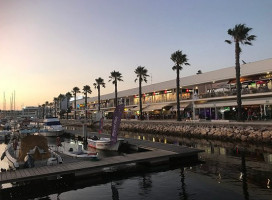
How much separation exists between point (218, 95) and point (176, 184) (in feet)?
115

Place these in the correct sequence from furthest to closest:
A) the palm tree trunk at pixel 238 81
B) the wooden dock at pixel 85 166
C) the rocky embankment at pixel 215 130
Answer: the palm tree trunk at pixel 238 81 → the rocky embankment at pixel 215 130 → the wooden dock at pixel 85 166

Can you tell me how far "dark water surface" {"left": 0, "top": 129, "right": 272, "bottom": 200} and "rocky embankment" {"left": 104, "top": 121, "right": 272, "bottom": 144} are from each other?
986 cm

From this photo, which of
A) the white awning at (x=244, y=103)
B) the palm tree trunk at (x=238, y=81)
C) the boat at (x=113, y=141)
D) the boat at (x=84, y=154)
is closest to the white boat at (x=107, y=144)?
the boat at (x=113, y=141)

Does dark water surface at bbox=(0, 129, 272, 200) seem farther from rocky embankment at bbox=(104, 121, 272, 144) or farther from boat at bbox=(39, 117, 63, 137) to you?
boat at bbox=(39, 117, 63, 137)

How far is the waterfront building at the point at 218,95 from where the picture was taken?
40688mm

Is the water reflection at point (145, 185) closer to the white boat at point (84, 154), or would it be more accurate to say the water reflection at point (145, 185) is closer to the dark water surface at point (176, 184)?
the dark water surface at point (176, 184)

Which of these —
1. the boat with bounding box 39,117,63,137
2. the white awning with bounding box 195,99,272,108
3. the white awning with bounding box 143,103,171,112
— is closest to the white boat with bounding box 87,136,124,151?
the boat with bounding box 39,117,63,137

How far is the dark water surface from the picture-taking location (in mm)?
13883

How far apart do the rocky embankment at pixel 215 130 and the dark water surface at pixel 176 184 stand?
9859 mm

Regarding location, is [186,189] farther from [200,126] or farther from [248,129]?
[200,126]

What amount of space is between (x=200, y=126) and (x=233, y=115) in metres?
8.64

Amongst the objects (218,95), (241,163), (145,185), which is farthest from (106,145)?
(218,95)

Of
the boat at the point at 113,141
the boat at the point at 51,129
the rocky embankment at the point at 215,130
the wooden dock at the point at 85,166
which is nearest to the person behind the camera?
the wooden dock at the point at 85,166

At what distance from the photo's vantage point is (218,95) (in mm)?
47438
